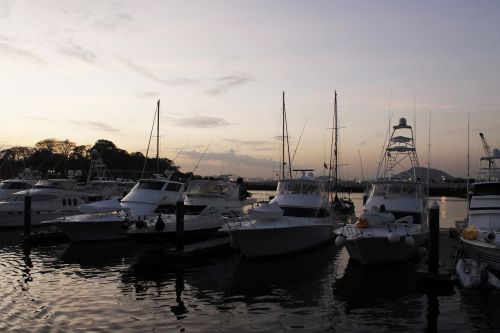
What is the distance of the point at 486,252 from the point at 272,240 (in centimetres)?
820

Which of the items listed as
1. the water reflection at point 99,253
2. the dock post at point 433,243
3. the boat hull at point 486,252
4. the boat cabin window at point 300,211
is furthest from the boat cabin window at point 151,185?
the boat hull at point 486,252

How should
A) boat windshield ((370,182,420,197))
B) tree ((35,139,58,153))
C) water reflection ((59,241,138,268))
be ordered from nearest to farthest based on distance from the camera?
water reflection ((59,241,138,268)) → boat windshield ((370,182,420,197)) → tree ((35,139,58,153))

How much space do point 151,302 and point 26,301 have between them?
3.51 meters

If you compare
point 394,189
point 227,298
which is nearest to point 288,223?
point 394,189

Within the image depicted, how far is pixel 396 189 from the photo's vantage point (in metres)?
23.6

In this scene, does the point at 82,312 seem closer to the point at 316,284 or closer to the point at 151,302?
the point at 151,302

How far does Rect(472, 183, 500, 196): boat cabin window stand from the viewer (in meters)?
20.3

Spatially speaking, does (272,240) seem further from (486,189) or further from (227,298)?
(486,189)

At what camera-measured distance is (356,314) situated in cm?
1313

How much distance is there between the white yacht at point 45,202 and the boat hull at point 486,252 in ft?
81.6

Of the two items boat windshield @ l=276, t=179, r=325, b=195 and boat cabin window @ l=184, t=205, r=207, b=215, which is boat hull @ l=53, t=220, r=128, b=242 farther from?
boat windshield @ l=276, t=179, r=325, b=195

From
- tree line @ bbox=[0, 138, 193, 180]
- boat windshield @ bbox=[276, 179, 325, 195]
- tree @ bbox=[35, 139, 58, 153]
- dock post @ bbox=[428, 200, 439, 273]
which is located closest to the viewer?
dock post @ bbox=[428, 200, 439, 273]

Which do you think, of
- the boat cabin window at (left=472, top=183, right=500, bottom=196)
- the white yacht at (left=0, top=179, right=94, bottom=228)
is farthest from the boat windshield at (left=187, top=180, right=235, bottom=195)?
the boat cabin window at (left=472, top=183, right=500, bottom=196)

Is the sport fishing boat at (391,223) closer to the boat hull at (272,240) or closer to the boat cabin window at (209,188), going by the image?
the boat hull at (272,240)
